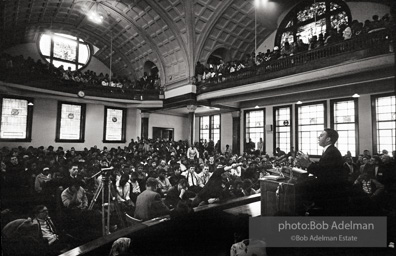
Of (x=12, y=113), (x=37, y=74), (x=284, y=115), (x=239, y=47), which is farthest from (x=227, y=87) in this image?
(x=12, y=113)

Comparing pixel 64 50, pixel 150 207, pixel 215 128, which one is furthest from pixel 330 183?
pixel 64 50

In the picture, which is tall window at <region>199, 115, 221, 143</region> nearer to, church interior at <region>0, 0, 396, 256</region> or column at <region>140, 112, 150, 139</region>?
church interior at <region>0, 0, 396, 256</region>

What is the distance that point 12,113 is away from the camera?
12812 mm

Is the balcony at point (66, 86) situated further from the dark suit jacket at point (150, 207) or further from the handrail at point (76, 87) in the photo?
the dark suit jacket at point (150, 207)

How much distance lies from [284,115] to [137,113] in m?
11.4

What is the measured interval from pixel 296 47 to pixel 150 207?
8617 mm

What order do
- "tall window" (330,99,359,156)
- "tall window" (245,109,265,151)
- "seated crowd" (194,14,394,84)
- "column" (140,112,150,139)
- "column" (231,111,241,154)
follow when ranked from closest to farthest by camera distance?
"tall window" (330,99,359,156) < "seated crowd" (194,14,394,84) < "tall window" (245,109,265,151) < "column" (231,111,241,154) < "column" (140,112,150,139)

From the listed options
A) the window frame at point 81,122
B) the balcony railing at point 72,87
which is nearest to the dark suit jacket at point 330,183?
the balcony railing at point 72,87

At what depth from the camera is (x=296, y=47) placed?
31.0 ft

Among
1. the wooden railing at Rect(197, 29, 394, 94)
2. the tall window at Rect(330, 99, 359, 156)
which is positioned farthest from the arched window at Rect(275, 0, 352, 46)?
the tall window at Rect(330, 99, 359, 156)

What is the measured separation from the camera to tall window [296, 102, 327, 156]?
7061 mm

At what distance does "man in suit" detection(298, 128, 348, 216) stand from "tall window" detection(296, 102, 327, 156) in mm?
4651

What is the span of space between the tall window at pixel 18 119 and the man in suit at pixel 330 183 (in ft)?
48.6

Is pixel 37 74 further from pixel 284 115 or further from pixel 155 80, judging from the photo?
pixel 284 115
